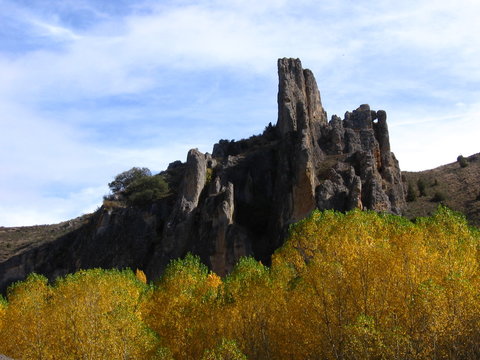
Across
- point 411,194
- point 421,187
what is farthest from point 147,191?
point 421,187

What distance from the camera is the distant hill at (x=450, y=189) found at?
6384 centimetres

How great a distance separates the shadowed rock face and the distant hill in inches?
164

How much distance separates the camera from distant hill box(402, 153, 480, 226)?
63.8 m

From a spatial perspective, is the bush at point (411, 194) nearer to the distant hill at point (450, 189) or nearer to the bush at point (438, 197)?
the distant hill at point (450, 189)

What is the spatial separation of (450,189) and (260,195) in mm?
22016

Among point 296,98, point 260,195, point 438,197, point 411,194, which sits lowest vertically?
point 438,197

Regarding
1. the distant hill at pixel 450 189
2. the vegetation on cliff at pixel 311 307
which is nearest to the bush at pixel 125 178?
the distant hill at pixel 450 189

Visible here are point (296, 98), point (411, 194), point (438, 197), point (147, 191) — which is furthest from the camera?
point (147, 191)

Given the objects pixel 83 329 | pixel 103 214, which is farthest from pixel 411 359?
pixel 103 214

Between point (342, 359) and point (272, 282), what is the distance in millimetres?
6520

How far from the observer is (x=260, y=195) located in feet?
238

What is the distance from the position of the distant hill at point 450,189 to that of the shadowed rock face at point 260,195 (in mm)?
4168

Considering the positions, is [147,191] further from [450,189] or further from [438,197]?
[450,189]

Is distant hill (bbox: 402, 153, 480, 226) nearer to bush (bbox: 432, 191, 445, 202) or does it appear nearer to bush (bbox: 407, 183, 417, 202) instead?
bush (bbox: 432, 191, 445, 202)
